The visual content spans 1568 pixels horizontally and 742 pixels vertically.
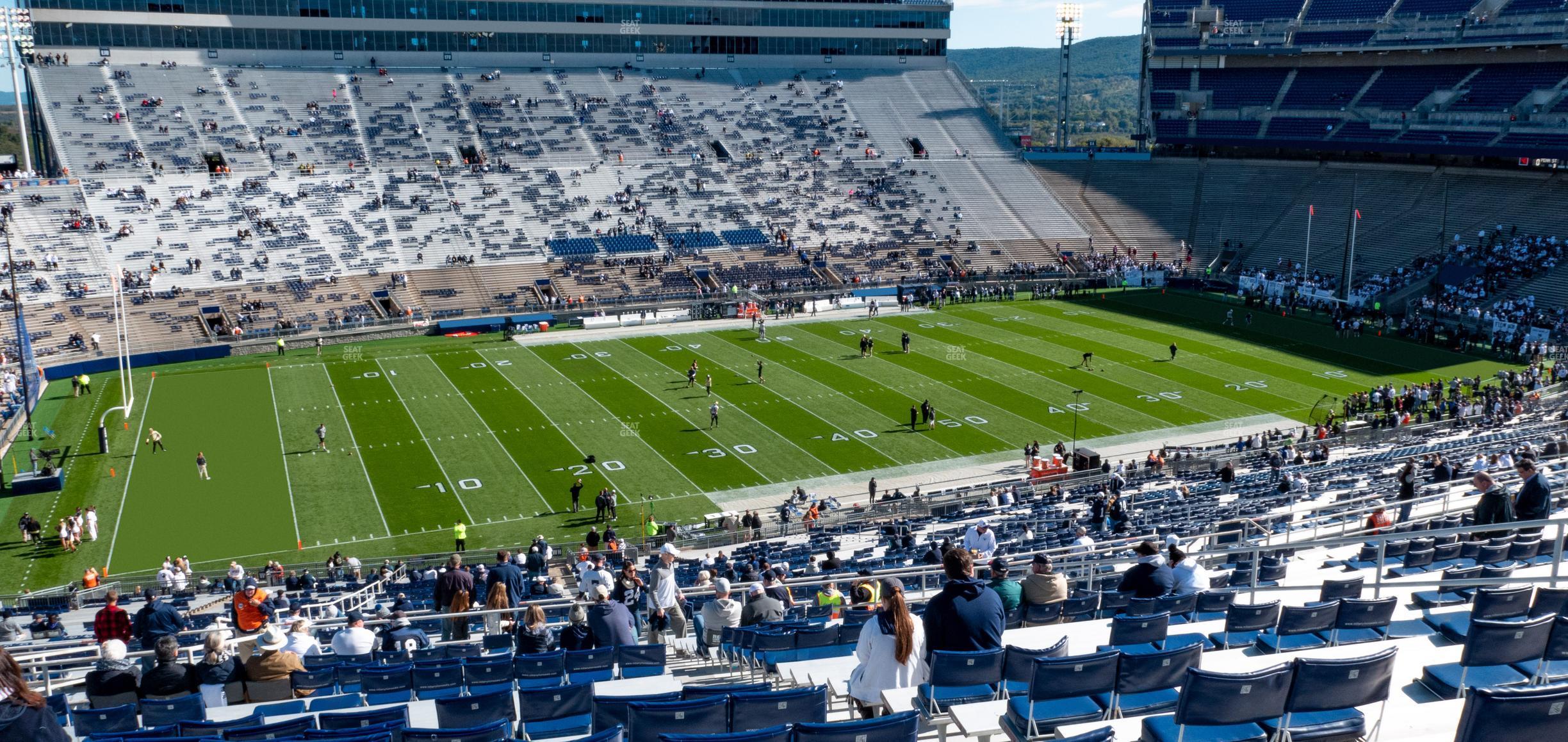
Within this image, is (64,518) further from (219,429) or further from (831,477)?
(831,477)

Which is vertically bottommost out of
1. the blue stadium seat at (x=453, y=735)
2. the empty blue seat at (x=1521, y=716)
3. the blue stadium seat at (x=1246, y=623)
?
the blue stadium seat at (x=1246, y=623)

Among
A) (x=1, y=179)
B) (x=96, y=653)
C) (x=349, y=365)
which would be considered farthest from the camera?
(x=1, y=179)

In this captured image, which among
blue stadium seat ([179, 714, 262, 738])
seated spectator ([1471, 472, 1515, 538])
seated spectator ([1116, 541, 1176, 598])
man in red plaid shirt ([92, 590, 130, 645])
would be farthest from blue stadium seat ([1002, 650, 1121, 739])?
man in red plaid shirt ([92, 590, 130, 645])

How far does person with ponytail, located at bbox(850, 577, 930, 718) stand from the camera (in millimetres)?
7797

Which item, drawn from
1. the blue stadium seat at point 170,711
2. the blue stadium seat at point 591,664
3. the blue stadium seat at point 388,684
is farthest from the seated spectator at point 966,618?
the blue stadium seat at point 170,711

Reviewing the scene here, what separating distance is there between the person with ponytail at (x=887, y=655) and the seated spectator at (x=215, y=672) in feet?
19.9

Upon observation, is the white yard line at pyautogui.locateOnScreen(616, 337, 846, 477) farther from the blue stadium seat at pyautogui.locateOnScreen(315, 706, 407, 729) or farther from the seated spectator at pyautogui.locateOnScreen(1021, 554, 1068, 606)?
the blue stadium seat at pyautogui.locateOnScreen(315, 706, 407, 729)

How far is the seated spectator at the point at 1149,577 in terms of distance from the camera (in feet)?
37.8

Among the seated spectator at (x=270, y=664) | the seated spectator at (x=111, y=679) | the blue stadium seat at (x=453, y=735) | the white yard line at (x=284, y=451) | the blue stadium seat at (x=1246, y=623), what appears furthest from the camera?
the white yard line at (x=284, y=451)

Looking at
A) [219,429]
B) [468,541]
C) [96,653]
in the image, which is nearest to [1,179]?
[219,429]

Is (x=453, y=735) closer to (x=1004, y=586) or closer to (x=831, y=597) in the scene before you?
(x=1004, y=586)

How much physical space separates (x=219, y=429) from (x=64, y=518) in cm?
938

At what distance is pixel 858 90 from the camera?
84.8m

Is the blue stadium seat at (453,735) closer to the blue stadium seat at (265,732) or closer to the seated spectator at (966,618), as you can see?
the blue stadium seat at (265,732)
